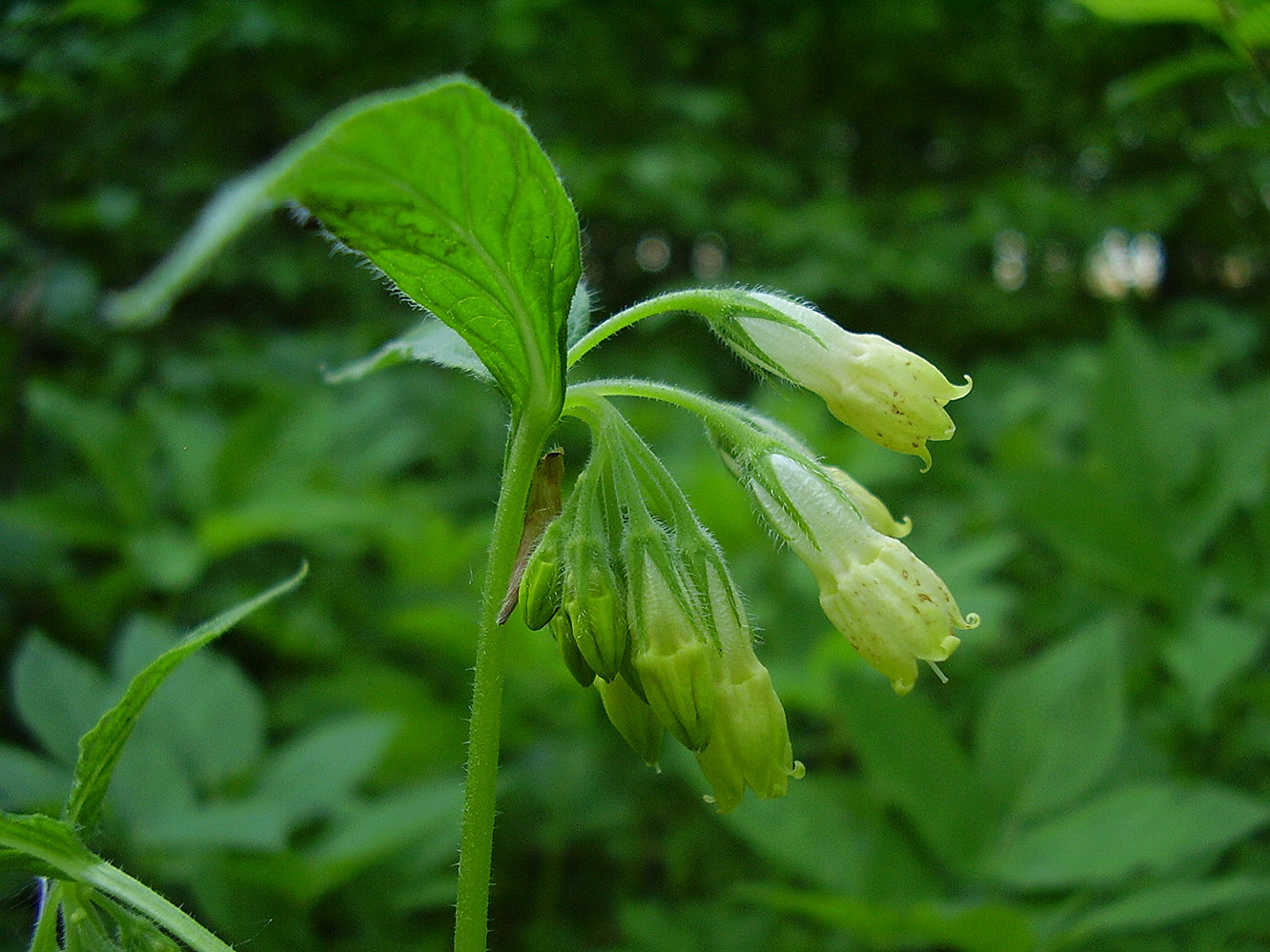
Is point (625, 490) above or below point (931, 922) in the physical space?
above

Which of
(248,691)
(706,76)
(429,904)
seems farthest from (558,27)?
(429,904)

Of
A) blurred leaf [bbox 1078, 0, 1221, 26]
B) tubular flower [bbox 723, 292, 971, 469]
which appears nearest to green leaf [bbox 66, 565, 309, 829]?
tubular flower [bbox 723, 292, 971, 469]

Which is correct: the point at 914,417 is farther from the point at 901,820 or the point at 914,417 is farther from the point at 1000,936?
the point at 901,820

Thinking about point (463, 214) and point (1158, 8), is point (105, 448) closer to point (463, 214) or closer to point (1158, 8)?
point (463, 214)

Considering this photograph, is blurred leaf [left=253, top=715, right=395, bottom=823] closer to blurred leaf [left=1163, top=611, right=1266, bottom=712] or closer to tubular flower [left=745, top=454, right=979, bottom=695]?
tubular flower [left=745, top=454, right=979, bottom=695]

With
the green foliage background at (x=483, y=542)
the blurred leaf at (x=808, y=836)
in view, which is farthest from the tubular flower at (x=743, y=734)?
the blurred leaf at (x=808, y=836)

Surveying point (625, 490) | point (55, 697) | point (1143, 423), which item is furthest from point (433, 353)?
point (1143, 423)
